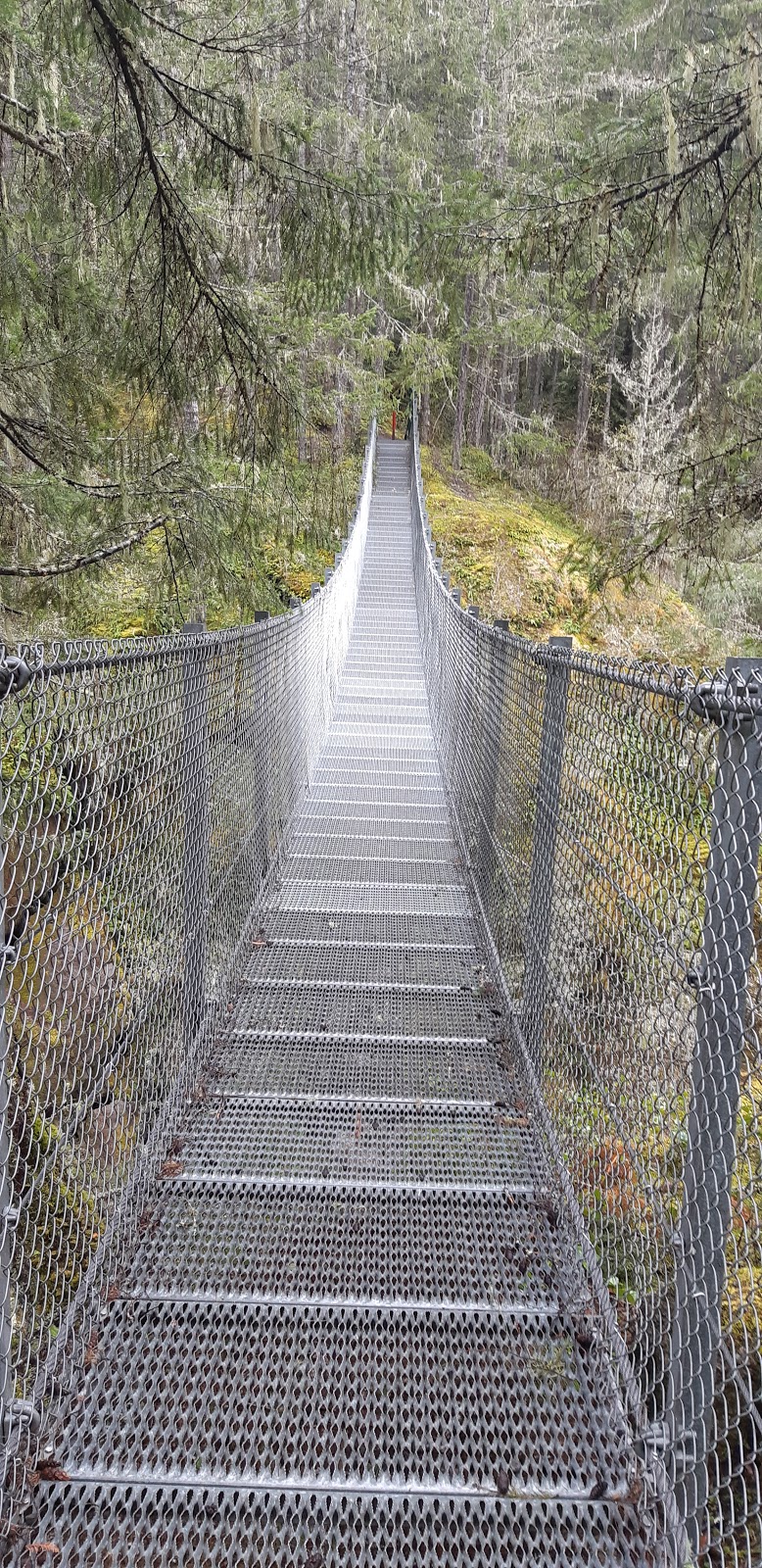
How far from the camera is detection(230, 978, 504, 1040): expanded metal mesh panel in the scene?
2.72 meters

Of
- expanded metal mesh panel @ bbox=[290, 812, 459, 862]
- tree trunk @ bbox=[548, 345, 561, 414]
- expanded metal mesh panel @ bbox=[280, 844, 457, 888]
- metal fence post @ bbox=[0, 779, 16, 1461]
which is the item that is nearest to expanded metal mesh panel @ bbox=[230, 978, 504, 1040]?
expanded metal mesh panel @ bbox=[280, 844, 457, 888]

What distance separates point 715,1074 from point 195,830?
163 centimetres

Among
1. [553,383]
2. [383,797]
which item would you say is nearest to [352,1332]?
[383,797]

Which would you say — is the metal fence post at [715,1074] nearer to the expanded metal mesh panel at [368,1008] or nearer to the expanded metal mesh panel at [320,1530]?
the expanded metal mesh panel at [320,1530]

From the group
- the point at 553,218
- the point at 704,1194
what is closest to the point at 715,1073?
the point at 704,1194

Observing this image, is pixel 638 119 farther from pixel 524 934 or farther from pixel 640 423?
pixel 640 423

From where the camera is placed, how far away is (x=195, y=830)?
2457mm

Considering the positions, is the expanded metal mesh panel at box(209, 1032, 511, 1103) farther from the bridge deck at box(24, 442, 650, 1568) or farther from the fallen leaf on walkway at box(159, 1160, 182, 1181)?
the fallen leaf on walkway at box(159, 1160, 182, 1181)

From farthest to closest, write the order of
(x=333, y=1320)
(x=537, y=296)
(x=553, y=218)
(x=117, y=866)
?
(x=537, y=296) < (x=553, y=218) < (x=117, y=866) < (x=333, y=1320)

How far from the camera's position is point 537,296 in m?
12.4

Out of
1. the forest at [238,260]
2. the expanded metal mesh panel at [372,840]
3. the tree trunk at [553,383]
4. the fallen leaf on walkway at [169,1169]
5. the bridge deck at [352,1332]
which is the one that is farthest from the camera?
the tree trunk at [553,383]

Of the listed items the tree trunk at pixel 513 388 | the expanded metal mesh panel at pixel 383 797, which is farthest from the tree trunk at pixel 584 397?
the expanded metal mesh panel at pixel 383 797

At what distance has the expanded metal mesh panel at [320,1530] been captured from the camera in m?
1.21

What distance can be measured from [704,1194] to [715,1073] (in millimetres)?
173
